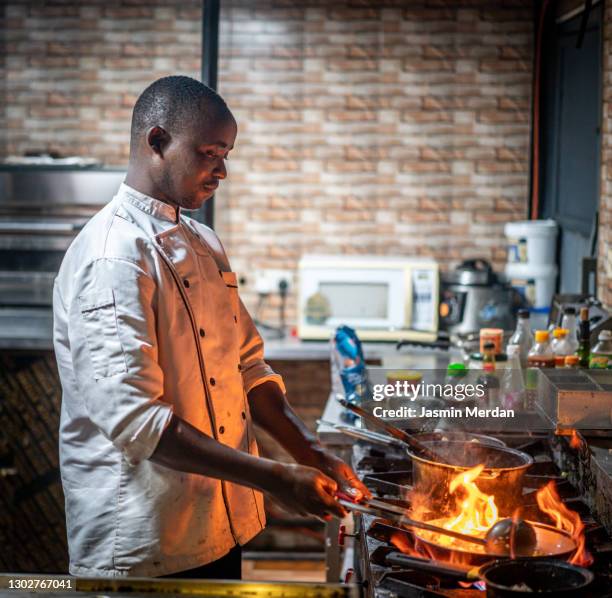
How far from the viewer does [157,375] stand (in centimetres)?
190

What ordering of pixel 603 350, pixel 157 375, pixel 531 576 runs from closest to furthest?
1. pixel 531 576
2. pixel 157 375
3. pixel 603 350

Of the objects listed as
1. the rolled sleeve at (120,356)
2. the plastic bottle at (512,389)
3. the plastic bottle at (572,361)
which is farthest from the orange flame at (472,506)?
the plastic bottle at (572,361)

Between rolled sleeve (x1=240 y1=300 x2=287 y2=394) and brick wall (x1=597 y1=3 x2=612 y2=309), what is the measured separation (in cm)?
203

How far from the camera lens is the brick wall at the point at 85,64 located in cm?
562

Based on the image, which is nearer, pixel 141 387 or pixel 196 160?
pixel 141 387

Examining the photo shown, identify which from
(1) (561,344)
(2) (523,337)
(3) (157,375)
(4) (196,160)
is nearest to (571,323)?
(1) (561,344)

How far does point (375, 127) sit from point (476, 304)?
1291 millimetres

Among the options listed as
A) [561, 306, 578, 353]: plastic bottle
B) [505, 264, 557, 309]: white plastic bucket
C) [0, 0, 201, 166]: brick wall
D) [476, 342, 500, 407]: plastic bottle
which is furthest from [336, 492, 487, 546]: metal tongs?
[0, 0, 201, 166]: brick wall

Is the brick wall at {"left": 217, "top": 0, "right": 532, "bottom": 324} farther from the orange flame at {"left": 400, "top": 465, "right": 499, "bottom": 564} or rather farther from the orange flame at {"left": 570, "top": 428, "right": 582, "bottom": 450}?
the orange flame at {"left": 400, "top": 465, "right": 499, "bottom": 564}

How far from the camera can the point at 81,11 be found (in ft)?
18.5

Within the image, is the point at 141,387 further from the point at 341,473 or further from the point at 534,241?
the point at 534,241

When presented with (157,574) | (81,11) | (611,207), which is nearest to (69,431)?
(157,574)

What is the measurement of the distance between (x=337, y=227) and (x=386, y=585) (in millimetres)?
4052

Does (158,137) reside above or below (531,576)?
above
